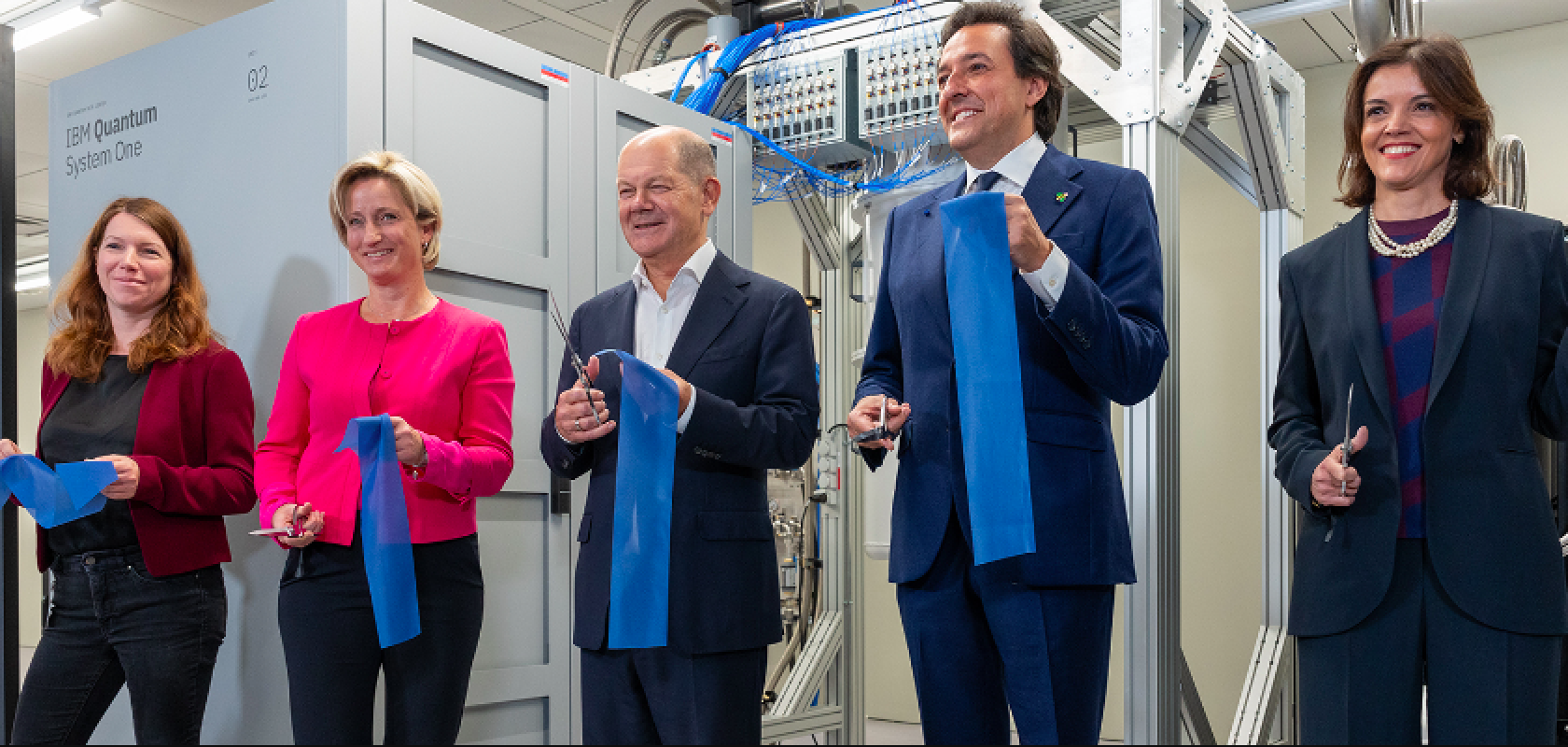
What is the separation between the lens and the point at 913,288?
6.30 feet

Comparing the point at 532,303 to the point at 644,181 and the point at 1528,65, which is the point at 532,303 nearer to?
the point at 644,181

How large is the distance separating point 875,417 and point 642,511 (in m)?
0.39

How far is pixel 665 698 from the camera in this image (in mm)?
1921

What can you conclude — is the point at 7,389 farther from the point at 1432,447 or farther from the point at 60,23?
the point at 1432,447

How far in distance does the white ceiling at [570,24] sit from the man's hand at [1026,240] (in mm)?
3851

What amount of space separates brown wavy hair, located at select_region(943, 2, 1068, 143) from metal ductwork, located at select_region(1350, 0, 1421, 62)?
2.13 meters

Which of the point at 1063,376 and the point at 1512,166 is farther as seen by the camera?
the point at 1512,166

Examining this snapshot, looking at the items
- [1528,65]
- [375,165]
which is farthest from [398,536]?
[1528,65]

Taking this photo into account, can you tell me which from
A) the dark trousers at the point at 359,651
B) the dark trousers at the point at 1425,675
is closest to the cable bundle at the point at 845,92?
the dark trousers at the point at 359,651

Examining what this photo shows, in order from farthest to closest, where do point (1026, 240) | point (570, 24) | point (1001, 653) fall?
point (570, 24)
point (1001, 653)
point (1026, 240)

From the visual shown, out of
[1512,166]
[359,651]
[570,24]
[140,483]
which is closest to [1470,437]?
[359,651]

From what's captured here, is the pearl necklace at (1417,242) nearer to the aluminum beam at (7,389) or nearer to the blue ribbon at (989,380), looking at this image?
the blue ribbon at (989,380)

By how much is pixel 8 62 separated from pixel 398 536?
3.05 m

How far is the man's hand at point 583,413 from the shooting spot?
74.5 inches
